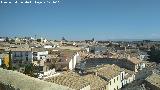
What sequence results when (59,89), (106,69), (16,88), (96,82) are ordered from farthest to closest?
(106,69) → (96,82) → (16,88) → (59,89)

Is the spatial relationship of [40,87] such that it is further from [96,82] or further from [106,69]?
[106,69]

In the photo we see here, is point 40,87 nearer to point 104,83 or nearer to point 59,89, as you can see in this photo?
point 59,89

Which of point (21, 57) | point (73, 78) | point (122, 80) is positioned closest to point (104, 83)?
point (73, 78)

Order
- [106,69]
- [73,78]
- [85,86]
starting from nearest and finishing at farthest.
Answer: [85,86] → [73,78] → [106,69]

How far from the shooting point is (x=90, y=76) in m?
31.2

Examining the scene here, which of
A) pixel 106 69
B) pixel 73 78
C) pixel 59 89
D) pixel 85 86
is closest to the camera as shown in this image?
pixel 59 89

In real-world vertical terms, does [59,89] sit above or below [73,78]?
above

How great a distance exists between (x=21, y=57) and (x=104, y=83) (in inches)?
1064

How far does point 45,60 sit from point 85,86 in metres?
29.3

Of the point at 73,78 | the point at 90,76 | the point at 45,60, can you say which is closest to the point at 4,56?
the point at 45,60

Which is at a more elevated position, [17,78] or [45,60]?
[17,78]

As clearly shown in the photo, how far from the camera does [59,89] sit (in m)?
2.96

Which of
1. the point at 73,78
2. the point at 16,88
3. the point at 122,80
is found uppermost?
the point at 16,88

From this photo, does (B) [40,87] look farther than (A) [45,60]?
No
